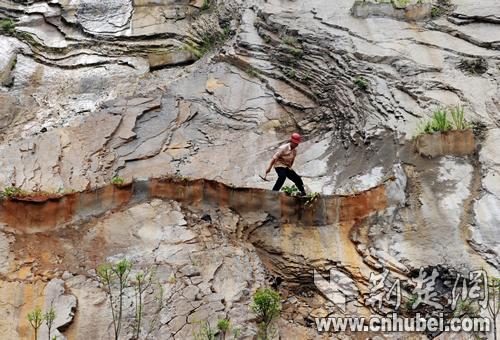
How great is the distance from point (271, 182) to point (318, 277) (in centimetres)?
199

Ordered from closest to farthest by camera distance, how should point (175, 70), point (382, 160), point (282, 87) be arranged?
point (382, 160) < point (282, 87) < point (175, 70)

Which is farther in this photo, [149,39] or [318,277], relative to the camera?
[149,39]

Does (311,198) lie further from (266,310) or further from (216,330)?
(216,330)

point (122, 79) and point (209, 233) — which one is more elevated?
point (122, 79)

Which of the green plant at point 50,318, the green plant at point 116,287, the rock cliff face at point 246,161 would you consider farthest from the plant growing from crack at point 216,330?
the green plant at point 50,318

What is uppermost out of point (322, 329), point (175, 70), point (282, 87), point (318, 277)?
point (175, 70)

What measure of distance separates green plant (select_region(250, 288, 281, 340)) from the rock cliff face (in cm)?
16

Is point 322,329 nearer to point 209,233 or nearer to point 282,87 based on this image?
point 209,233

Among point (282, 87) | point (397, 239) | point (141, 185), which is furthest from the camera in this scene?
point (282, 87)

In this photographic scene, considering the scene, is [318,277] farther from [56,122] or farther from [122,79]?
[122,79]

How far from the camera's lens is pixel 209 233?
669cm

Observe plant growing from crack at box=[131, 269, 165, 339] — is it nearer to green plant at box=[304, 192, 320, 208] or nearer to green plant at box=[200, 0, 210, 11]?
green plant at box=[304, 192, 320, 208]

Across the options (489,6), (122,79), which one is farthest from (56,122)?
(489,6)

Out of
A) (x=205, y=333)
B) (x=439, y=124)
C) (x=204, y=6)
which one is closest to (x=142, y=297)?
(x=205, y=333)
